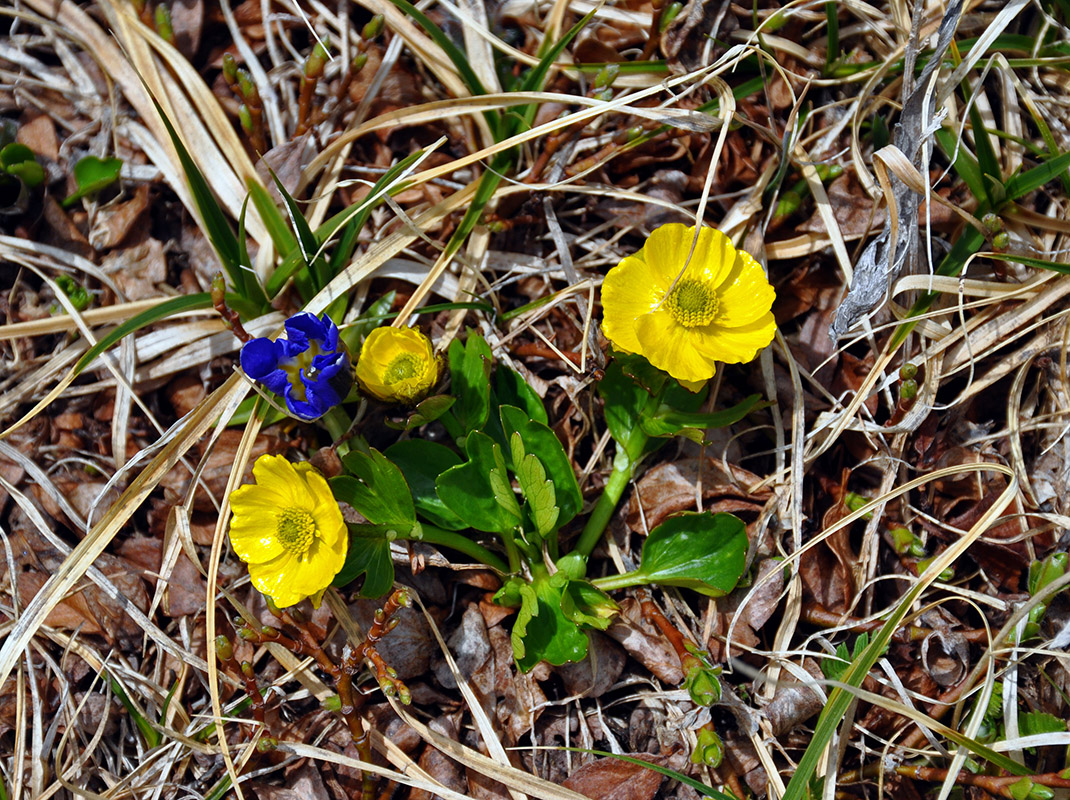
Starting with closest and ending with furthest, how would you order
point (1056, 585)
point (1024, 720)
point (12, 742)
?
1. point (1056, 585)
2. point (1024, 720)
3. point (12, 742)

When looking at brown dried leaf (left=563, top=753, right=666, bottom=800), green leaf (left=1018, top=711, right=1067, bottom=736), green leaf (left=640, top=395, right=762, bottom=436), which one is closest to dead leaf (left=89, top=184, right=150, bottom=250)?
green leaf (left=640, top=395, right=762, bottom=436)

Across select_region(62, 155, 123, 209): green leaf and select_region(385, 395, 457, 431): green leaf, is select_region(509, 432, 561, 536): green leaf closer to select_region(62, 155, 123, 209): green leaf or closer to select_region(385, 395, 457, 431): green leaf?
select_region(385, 395, 457, 431): green leaf

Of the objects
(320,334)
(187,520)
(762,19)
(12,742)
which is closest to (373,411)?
(320,334)

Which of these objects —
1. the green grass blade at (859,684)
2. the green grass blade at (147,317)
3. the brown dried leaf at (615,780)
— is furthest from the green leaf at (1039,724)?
the green grass blade at (147,317)

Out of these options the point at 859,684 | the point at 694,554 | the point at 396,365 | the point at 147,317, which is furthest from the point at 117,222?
the point at 859,684

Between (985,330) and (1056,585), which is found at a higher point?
(985,330)

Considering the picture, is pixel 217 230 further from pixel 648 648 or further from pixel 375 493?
pixel 648 648

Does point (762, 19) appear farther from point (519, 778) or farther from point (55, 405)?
point (55, 405)
